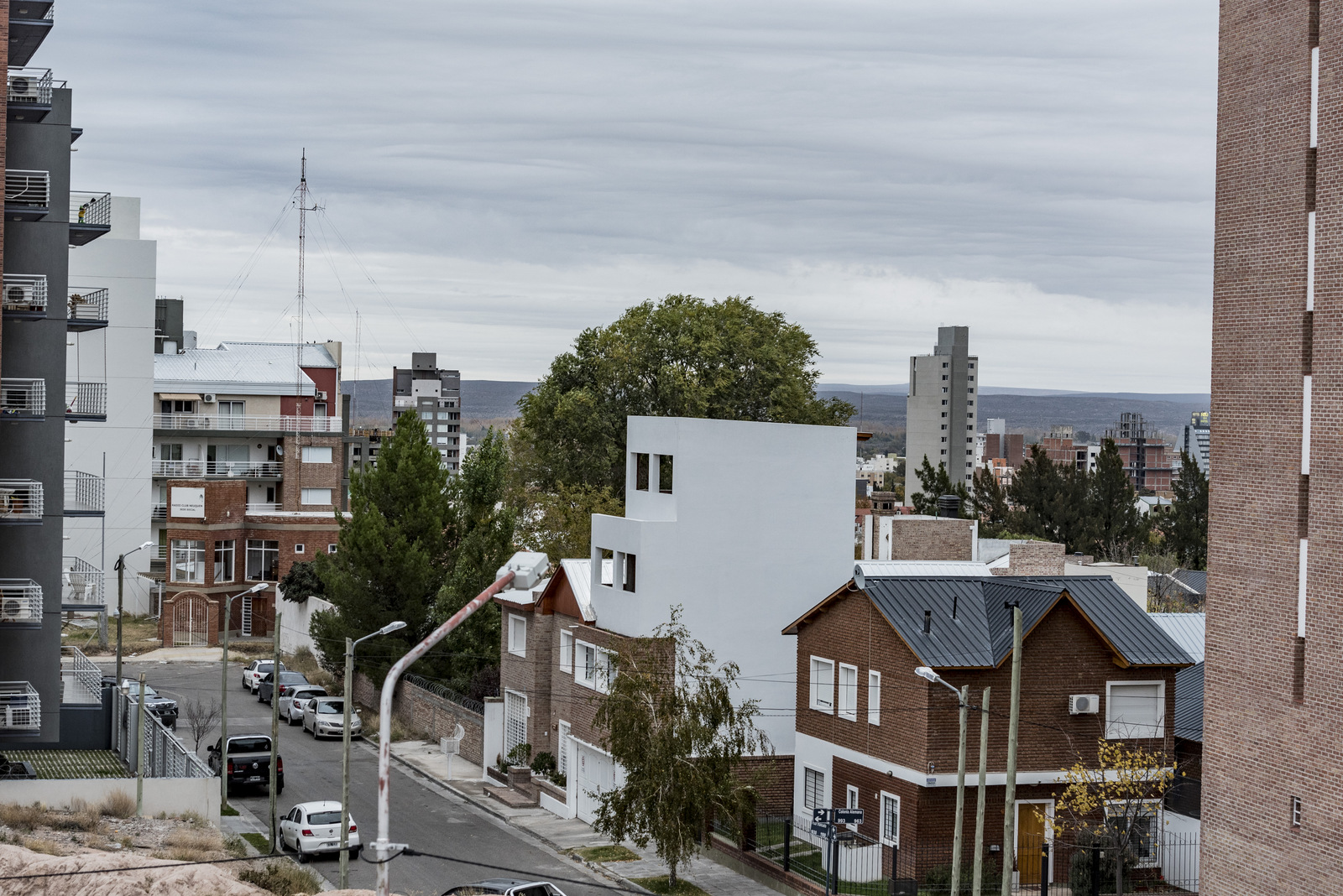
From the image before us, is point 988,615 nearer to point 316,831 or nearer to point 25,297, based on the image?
point 316,831

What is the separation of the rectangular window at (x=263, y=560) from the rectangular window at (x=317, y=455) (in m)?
5.78

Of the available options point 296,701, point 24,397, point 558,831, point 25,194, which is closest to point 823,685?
point 558,831

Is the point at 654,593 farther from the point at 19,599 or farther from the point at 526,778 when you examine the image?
the point at 19,599

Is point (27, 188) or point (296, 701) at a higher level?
point (27, 188)

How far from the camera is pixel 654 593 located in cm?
4131

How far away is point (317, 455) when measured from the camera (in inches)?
3351

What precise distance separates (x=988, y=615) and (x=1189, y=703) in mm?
7243

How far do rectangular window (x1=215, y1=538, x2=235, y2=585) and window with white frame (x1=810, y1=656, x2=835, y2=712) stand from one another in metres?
48.4

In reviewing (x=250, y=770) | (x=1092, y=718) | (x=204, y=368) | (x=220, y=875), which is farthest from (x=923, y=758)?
(x=204, y=368)

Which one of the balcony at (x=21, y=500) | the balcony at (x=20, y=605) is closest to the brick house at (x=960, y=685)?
the balcony at (x=20, y=605)

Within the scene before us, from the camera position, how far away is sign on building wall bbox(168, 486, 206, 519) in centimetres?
7694

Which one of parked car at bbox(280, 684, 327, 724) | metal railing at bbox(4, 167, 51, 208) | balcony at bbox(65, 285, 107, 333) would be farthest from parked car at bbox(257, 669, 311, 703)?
metal railing at bbox(4, 167, 51, 208)

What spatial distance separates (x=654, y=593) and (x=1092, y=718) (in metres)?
12.5

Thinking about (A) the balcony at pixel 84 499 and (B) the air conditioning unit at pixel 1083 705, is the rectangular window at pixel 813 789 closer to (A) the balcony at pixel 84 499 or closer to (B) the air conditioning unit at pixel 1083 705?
(B) the air conditioning unit at pixel 1083 705
